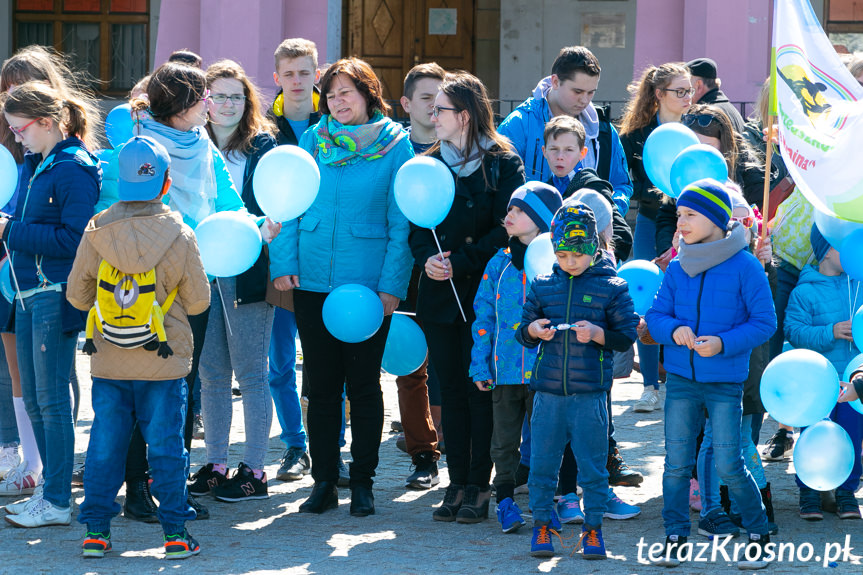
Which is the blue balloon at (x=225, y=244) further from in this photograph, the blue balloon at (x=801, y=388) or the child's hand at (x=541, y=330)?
the blue balloon at (x=801, y=388)

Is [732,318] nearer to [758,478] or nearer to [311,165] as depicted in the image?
[758,478]

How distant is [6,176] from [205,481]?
1.77m

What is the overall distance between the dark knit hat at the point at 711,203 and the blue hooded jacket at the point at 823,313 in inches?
37.7

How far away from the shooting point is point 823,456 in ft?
15.7

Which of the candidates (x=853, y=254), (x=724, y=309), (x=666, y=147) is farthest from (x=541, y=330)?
(x=853, y=254)

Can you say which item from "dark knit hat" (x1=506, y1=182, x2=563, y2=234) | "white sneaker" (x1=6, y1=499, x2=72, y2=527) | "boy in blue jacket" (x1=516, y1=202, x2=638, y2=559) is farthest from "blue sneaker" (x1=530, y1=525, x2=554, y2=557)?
"white sneaker" (x1=6, y1=499, x2=72, y2=527)

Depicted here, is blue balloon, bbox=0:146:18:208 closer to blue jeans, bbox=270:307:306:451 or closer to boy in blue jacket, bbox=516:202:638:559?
blue jeans, bbox=270:307:306:451

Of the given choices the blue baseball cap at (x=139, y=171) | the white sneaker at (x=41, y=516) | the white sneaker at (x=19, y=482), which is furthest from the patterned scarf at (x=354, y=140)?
the white sneaker at (x=19, y=482)

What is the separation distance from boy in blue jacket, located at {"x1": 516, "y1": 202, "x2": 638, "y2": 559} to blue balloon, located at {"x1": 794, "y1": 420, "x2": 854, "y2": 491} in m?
0.87

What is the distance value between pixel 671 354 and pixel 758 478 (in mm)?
776

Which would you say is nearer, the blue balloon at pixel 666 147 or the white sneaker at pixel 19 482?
the blue balloon at pixel 666 147

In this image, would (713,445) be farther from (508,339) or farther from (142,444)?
(142,444)

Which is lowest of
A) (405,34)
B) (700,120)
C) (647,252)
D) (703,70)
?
(647,252)

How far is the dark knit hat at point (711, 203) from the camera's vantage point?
4.71 meters
